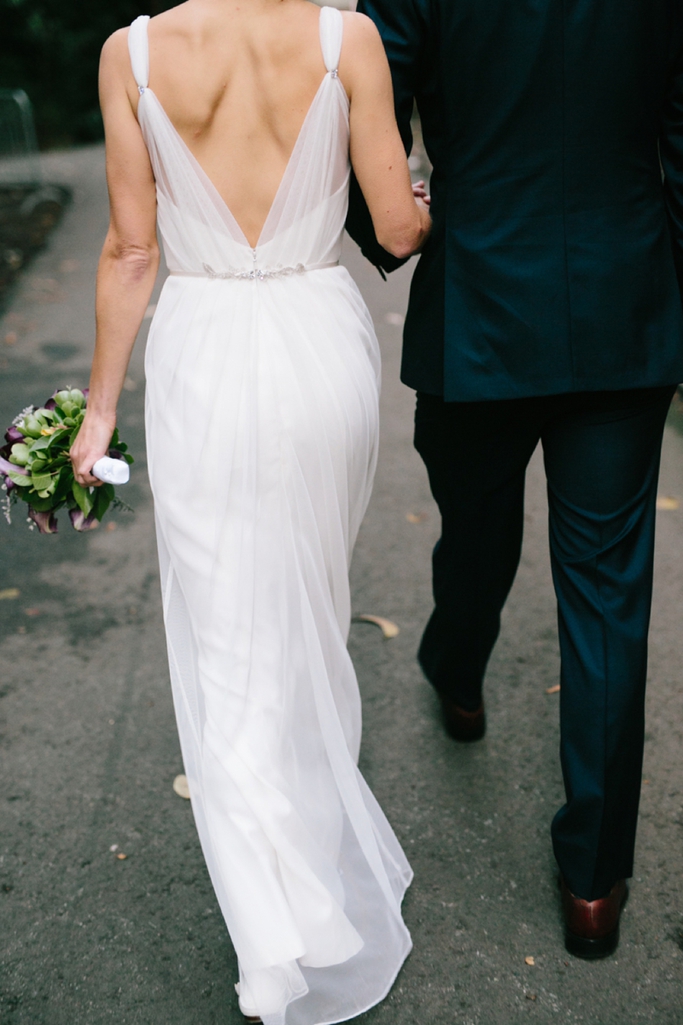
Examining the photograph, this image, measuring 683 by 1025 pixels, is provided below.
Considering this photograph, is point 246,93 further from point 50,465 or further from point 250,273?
point 50,465

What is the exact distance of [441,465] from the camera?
259 cm

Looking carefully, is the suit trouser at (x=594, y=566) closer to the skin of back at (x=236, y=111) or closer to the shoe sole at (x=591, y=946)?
the shoe sole at (x=591, y=946)

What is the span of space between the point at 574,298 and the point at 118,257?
974 mm

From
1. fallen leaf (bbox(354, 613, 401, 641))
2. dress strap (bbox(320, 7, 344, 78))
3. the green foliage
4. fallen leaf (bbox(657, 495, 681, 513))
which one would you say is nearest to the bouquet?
dress strap (bbox(320, 7, 344, 78))

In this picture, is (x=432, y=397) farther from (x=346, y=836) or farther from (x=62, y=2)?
(x=62, y=2)

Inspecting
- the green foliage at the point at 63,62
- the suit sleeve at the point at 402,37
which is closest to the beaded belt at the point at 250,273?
the suit sleeve at the point at 402,37

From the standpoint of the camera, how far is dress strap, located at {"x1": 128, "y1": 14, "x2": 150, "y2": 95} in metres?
1.99

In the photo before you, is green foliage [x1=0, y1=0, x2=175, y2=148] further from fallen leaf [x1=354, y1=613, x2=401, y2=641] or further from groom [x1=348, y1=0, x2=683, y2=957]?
groom [x1=348, y1=0, x2=683, y2=957]

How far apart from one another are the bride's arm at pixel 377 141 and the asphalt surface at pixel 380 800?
1.57 metres

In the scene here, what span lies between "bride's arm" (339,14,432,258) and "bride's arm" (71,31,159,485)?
438mm

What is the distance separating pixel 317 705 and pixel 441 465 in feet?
2.31

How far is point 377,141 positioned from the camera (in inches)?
82.0

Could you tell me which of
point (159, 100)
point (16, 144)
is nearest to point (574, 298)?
point (159, 100)

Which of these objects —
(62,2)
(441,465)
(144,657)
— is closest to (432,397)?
(441,465)
